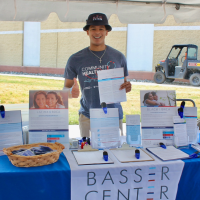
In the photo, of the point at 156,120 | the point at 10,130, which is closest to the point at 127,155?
the point at 156,120

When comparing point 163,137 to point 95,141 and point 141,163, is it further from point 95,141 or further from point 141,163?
point 95,141

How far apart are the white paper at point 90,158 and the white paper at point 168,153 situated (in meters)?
0.34

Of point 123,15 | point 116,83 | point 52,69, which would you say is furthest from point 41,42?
point 116,83

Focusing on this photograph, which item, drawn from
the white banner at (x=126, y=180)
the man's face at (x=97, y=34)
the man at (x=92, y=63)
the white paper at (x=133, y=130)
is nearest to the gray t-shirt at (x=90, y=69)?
the man at (x=92, y=63)

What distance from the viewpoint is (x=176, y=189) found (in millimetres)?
1464

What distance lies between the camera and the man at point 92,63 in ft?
6.98

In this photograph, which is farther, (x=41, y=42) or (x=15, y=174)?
(x=41, y=42)

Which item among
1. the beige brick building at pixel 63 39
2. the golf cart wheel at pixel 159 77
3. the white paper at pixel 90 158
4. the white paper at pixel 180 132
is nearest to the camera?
the white paper at pixel 90 158

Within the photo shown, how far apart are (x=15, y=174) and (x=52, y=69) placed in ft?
40.3

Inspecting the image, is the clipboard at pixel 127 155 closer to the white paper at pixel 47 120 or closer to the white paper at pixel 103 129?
the white paper at pixel 103 129

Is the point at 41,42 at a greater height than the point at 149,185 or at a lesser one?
greater

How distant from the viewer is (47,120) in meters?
1.63

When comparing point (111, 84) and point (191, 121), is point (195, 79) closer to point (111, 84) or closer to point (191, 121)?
point (191, 121)

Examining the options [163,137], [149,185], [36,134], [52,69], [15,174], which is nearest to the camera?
[15,174]
